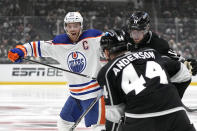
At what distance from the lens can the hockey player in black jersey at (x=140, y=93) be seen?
1.98 metres

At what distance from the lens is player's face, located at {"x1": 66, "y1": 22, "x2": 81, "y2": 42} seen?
3727mm

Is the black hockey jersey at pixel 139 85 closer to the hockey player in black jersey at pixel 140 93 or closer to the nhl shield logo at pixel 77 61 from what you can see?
the hockey player in black jersey at pixel 140 93

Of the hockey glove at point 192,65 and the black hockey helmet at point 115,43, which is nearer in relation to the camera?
→ the black hockey helmet at point 115,43

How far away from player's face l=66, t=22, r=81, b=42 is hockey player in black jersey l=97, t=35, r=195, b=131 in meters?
1.68

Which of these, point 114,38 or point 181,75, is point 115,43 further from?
point 181,75

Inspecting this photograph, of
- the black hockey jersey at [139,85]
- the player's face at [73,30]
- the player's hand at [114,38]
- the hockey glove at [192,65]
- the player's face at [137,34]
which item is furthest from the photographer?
the player's face at [73,30]

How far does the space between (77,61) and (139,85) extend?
1.81 metres

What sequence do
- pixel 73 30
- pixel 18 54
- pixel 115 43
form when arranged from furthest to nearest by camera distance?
pixel 18 54 → pixel 73 30 → pixel 115 43

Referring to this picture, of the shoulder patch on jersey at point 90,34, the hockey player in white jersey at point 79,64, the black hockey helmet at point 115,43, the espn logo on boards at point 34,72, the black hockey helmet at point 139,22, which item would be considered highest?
the black hockey helmet at point 139,22

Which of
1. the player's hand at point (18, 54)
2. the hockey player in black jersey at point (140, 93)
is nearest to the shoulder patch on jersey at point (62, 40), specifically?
the player's hand at point (18, 54)

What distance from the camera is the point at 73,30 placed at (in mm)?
3723

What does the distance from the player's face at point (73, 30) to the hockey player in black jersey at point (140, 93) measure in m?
1.68

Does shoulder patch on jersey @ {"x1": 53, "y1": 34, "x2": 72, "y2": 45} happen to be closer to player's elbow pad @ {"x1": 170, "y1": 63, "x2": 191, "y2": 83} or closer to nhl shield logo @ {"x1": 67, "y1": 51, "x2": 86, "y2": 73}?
nhl shield logo @ {"x1": 67, "y1": 51, "x2": 86, "y2": 73}

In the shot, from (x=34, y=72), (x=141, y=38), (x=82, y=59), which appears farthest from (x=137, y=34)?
(x=34, y=72)
